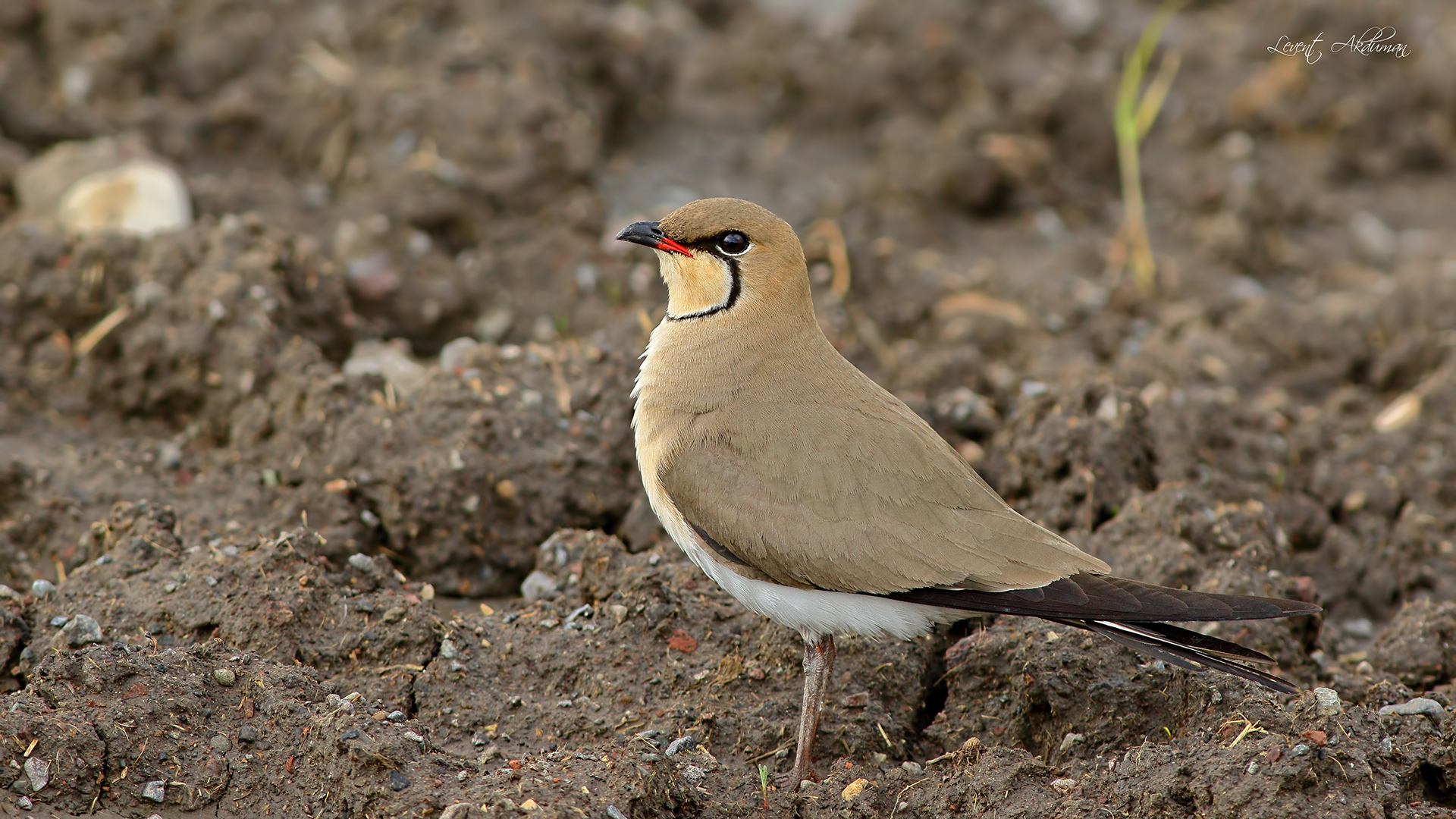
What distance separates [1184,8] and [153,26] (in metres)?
6.38

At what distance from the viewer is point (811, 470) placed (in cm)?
393

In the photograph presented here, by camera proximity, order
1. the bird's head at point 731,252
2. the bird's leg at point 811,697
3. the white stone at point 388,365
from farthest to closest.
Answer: the white stone at point 388,365 → the bird's head at point 731,252 → the bird's leg at point 811,697

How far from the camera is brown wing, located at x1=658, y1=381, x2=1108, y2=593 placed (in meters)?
3.76

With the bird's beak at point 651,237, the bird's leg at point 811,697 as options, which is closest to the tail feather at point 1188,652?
the bird's leg at point 811,697

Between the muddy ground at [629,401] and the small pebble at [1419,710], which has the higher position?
the small pebble at [1419,710]

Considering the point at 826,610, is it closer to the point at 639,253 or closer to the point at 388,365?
the point at 388,365

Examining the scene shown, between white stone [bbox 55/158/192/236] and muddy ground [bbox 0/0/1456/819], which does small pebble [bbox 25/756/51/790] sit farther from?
white stone [bbox 55/158/192/236]

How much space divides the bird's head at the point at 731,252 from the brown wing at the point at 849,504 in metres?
0.38

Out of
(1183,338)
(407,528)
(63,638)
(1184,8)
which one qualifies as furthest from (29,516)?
(1184,8)

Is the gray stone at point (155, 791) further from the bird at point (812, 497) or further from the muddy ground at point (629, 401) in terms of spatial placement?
the bird at point (812, 497)

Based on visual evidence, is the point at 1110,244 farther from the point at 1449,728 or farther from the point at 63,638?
the point at 63,638

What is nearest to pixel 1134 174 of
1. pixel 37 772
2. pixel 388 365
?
pixel 388 365

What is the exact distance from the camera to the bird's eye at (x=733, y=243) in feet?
14.0

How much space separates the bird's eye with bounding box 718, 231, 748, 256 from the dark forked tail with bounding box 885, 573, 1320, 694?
3.96 ft
